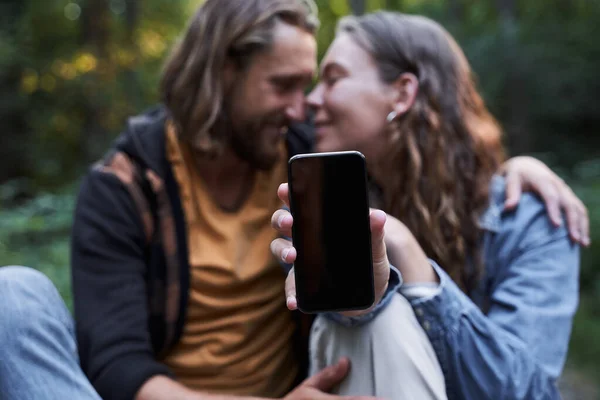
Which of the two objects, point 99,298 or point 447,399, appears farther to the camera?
point 99,298

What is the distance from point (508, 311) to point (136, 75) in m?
7.94

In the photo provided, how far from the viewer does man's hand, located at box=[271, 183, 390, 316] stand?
4.40ft

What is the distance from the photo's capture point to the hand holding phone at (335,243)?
4.49 feet

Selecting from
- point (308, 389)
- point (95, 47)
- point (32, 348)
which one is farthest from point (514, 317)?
point (95, 47)

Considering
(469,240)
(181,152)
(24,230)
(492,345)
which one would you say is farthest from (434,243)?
(24,230)

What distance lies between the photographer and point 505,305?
193cm

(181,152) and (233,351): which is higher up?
(181,152)

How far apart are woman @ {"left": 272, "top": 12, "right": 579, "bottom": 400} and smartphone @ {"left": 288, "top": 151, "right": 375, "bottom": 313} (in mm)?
313

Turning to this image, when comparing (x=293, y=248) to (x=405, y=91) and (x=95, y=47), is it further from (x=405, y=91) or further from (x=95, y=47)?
(x=95, y=47)

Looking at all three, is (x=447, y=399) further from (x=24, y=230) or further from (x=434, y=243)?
(x=24, y=230)

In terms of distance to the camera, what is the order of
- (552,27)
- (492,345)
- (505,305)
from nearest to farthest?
(492,345) < (505,305) < (552,27)

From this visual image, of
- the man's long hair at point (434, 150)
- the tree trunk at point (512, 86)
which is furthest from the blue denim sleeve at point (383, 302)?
the tree trunk at point (512, 86)

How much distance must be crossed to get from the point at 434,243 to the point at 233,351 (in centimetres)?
71

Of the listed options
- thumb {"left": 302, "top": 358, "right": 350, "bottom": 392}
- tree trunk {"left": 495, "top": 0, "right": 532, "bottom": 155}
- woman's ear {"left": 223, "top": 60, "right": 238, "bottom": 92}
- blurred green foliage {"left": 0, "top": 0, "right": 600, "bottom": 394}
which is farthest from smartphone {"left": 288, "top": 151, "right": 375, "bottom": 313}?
tree trunk {"left": 495, "top": 0, "right": 532, "bottom": 155}
